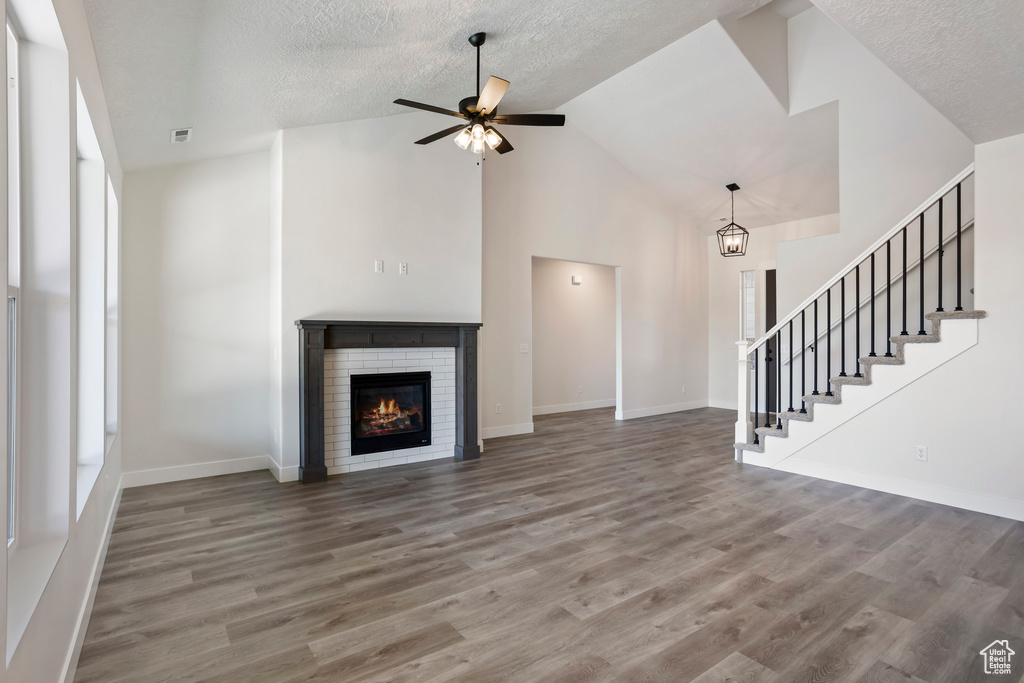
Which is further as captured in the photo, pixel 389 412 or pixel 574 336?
pixel 574 336

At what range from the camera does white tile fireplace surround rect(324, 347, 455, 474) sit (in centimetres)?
508

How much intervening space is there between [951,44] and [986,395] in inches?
100

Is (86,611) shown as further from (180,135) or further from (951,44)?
(951,44)

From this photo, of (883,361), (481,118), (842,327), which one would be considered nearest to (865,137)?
(842,327)

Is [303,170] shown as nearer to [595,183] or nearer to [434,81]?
[434,81]

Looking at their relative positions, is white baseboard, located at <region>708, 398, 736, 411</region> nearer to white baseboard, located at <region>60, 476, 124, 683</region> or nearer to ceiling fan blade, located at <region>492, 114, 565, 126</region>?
ceiling fan blade, located at <region>492, 114, 565, 126</region>

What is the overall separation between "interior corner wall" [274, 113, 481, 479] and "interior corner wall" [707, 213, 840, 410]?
5.09 metres

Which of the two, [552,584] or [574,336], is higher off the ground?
[574,336]

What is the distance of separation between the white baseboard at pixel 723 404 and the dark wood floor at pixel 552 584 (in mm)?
4645

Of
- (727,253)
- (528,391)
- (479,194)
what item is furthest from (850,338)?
(479,194)

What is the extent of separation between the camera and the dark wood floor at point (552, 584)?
2.18 meters

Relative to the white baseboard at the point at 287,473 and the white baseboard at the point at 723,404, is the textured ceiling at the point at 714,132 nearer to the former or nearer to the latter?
the white baseboard at the point at 723,404

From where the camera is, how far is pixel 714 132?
6.71 metres

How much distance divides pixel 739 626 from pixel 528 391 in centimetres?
478
